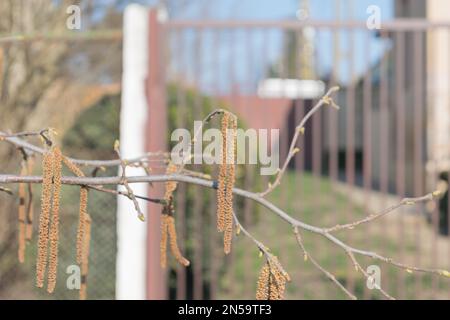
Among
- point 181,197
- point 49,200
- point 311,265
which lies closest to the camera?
point 49,200

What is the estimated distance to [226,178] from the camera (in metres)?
1.07

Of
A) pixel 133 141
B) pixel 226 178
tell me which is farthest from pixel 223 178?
pixel 133 141

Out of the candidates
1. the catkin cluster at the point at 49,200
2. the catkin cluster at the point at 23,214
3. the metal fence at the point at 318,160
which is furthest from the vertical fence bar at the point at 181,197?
the catkin cluster at the point at 49,200

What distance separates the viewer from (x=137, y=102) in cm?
306

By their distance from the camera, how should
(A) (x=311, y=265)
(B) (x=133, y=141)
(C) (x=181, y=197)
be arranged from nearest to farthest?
1. (B) (x=133, y=141)
2. (C) (x=181, y=197)
3. (A) (x=311, y=265)

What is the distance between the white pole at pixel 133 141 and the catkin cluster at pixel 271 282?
1.88 meters

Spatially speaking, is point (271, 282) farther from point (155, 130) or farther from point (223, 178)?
point (155, 130)

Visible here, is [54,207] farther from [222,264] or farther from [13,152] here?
[222,264]

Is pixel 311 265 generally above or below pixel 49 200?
below

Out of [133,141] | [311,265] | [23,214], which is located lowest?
[311,265]

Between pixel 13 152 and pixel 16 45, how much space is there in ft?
2.26

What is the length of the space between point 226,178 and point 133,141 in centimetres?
201

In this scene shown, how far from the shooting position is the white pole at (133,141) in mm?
2938

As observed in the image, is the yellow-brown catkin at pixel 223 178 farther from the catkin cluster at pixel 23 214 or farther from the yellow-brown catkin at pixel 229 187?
the catkin cluster at pixel 23 214
